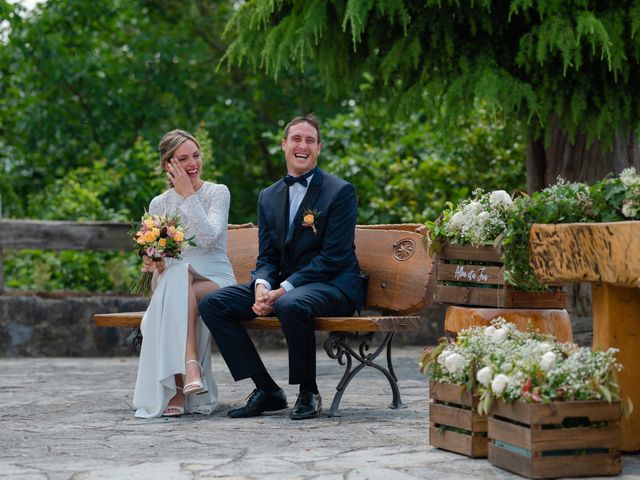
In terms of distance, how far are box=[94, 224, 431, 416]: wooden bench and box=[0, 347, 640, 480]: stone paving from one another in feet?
0.96

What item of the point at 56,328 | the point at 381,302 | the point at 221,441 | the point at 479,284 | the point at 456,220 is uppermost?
the point at 456,220

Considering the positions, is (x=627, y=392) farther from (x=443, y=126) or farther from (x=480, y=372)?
(x=443, y=126)

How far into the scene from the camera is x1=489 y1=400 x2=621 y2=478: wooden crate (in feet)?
15.0

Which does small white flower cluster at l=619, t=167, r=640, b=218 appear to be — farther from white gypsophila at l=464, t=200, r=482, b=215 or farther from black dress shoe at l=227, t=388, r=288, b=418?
black dress shoe at l=227, t=388, r=288, b=418

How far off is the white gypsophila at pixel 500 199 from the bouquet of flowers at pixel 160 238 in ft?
5.97

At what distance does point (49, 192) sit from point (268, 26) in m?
5.92

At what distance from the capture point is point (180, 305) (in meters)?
6.88

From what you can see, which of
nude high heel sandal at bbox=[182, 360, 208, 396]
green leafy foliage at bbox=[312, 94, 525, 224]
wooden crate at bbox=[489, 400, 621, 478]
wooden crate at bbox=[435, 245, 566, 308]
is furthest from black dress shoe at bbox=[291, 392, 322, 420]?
green leafy foliage at bbox=[312, 94, 525, 224]

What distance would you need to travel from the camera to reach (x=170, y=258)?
23.1ft

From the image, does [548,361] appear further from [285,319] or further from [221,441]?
[285,319]

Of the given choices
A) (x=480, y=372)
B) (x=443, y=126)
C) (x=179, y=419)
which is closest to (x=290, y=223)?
(x=179, y=419)

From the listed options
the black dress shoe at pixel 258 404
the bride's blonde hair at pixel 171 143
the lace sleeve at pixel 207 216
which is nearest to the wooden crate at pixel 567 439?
the black dress shoe at pixel 258 404

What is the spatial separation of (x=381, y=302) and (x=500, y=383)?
233 cm

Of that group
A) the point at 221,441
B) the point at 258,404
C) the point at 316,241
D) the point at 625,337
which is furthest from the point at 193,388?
the point at 625,337
